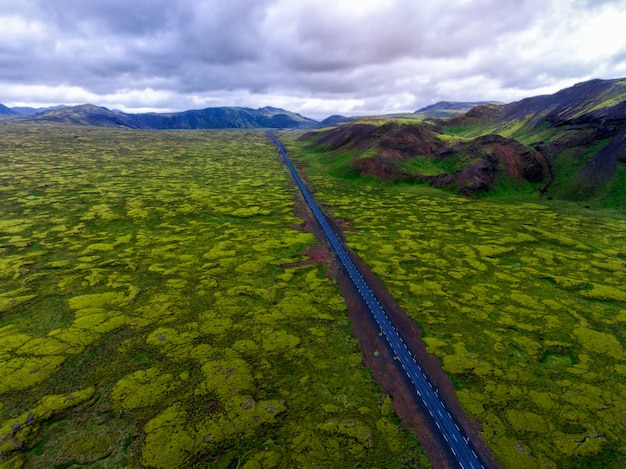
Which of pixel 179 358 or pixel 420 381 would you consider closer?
pixel 420 381

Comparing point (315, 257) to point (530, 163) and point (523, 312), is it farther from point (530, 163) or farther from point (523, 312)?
point (530, 163)

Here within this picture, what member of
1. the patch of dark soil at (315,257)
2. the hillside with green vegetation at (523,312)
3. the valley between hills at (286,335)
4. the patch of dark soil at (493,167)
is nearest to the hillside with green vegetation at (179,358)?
the valley between hills at (286,335)

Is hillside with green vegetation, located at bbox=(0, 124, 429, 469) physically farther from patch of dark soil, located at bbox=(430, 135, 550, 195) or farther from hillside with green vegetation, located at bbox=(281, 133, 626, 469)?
patch of dark soil, located at bbox=(430, 135, 550, 195)

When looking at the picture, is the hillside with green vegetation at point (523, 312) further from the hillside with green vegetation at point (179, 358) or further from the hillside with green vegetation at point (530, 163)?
the hillside with green vegetation at point (530, 163)

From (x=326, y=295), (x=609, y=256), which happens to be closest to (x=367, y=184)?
(x=609, y=256)

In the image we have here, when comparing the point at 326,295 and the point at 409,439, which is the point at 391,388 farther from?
the point at 326,295

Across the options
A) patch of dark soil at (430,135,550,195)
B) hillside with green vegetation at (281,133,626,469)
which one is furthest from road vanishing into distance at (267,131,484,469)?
patch of dark soil at (430,135,550,195)

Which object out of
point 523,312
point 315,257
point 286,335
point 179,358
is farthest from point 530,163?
point 179,358
